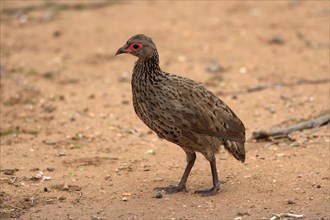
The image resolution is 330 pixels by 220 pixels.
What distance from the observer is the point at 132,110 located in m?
10.8

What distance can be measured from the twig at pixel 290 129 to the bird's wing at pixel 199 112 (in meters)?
1.28

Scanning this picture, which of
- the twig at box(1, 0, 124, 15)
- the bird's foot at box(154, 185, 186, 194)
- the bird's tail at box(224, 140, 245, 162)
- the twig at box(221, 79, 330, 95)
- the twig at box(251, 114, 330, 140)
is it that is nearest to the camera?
the bird's foot at box(154, 185, 186, 194)

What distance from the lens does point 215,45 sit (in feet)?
44.1

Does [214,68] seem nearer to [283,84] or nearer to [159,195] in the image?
[283,84]

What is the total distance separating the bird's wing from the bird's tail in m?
0.06

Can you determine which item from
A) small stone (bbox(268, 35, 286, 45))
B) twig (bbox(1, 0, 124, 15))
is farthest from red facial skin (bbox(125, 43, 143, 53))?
twig (bbox(1, 0, 124, 15))

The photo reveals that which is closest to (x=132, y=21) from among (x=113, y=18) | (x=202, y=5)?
(x=113, y=18)

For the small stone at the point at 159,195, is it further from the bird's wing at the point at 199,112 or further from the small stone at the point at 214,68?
the small stone at the point at 214,68

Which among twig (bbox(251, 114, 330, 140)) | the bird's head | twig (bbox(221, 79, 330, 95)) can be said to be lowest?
twig (bbox(251, 114, 330, 140))

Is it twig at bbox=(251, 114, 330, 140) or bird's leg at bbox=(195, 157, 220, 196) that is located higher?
twig at bbox=(251, 114, 330, 140)

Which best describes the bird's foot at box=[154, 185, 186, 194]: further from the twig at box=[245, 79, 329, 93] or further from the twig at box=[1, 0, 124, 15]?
the twig at box=[1, 0, 124, 15]

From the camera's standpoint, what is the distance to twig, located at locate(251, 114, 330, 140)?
366 inches

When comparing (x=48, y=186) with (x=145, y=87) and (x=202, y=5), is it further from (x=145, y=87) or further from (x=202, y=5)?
(x=202, y=5)

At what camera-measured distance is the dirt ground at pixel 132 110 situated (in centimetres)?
755
